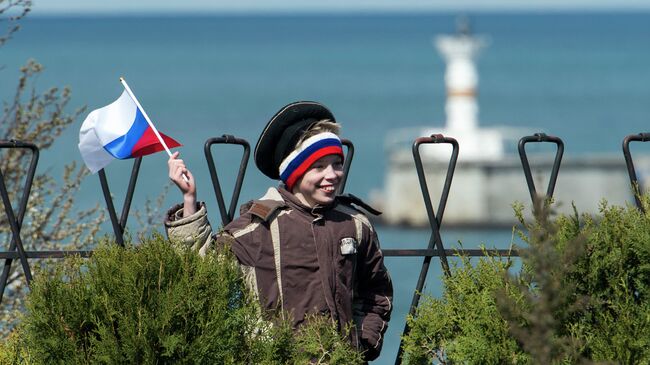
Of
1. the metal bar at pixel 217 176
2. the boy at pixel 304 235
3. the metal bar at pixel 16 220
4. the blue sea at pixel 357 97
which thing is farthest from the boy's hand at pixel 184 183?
the blue sea at pixel 357 97

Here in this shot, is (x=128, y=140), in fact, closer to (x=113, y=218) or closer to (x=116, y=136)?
(x=116, y=136)

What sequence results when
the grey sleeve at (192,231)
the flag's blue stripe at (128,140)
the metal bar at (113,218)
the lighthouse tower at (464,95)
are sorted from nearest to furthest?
the grey sleeve at (192,231)
the flag's blue stripe at (128,140)
the metal bar at (113,218)
the lighthouse tower at (464,95)

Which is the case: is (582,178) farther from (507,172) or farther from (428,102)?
(428,102)

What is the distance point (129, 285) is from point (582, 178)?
43557 millimetres

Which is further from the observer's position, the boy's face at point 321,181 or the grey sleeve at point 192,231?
the boy's face at point 321,181

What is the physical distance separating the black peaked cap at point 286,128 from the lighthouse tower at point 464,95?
44.1m

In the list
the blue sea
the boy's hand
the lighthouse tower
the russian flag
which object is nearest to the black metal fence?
the russian flag

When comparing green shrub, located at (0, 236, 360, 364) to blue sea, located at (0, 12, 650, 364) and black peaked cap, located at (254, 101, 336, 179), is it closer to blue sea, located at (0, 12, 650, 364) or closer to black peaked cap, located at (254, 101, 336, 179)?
black peaked cap, located at (254, 101, 336, 179)

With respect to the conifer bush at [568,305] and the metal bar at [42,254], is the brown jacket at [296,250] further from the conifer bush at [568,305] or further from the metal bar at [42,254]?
the metal bar at [42,254]

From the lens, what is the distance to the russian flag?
5.31 m

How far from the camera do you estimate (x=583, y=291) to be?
4875 millimetres

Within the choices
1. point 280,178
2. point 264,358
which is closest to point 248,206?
point 280,178

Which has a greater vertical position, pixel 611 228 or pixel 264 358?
pixel 611 228

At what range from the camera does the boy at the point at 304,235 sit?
4.92m
